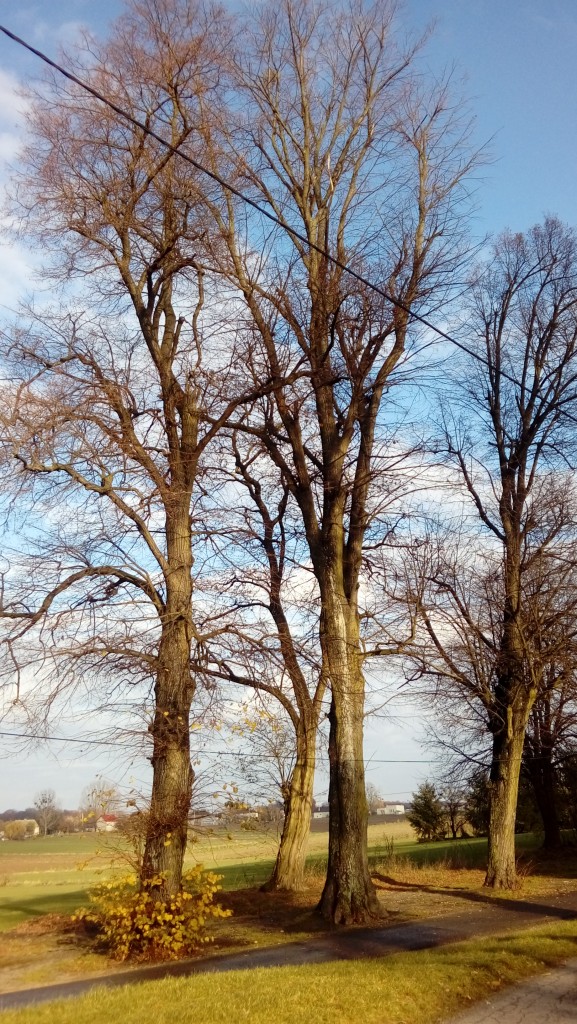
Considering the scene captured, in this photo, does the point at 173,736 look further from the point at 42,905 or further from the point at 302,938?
the point at 42,905

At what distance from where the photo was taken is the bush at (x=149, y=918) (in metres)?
10.9

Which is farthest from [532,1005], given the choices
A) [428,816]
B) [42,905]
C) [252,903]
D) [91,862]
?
[428,816]

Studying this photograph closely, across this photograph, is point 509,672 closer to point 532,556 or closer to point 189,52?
point 532,556

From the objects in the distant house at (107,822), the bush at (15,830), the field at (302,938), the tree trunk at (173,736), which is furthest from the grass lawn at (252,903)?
the bush at (15,830)

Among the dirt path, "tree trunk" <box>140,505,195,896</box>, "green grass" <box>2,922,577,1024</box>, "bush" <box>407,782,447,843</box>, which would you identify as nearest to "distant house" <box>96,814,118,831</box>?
"tree trunk" <box>140,505,195,896</box>

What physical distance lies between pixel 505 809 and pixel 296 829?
471cm

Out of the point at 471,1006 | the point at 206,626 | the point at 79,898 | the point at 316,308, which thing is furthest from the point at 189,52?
the point at 79,898

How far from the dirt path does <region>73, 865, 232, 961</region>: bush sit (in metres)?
0.40

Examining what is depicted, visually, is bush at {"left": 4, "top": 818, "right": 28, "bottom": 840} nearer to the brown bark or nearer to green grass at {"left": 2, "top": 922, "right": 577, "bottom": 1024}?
the brown bark

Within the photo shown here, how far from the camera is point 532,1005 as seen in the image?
310 inches

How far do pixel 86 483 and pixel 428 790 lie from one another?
109 feet

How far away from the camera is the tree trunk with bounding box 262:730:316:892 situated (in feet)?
61.8

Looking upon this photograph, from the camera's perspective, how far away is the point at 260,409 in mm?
16719

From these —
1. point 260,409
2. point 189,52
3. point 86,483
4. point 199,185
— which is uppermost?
point 189,52
